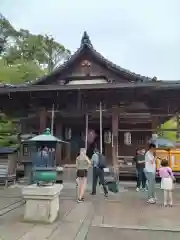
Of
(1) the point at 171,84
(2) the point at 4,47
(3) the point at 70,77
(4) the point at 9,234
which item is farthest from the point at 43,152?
(2) the point at 4,47

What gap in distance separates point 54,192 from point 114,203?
290 cm

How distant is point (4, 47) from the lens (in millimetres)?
40031

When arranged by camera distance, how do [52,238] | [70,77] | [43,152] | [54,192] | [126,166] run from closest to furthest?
1. [52,238]
2. [54,192]
3. [43,152]
4. [126,166]
5. [70,77]

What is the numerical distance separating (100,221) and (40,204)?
1.45m

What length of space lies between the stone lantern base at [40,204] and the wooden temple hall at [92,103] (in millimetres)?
6755

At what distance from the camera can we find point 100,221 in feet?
21.9

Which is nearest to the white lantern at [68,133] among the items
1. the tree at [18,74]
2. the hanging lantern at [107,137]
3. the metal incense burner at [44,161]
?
the hanging lantern at [107,137]

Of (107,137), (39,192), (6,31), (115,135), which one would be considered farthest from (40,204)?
(6,31)

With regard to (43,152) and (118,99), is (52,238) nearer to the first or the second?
(43,152)

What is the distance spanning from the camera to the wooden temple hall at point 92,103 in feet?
43.4

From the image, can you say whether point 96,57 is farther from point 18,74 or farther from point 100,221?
point 18,74

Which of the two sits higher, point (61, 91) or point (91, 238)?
point (61, 91)

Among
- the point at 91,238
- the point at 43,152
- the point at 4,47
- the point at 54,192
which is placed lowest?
the point at 91,238

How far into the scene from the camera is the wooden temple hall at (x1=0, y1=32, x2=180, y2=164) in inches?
520
